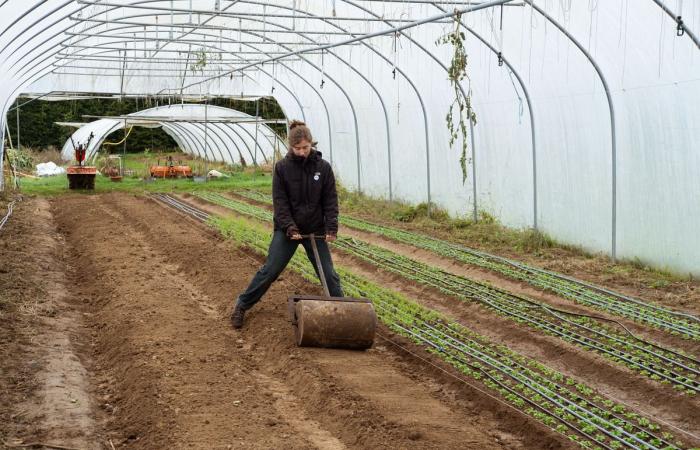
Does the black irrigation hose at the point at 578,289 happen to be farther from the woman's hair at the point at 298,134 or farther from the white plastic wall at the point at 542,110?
the woman's hair at the point at 298,134

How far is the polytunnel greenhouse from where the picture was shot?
5.34 metres

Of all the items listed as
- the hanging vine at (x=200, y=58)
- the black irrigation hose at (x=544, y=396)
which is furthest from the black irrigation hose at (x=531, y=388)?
the hanging vine at (x=200, y=58)

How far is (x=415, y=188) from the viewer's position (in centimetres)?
1705

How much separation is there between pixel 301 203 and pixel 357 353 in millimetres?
1318

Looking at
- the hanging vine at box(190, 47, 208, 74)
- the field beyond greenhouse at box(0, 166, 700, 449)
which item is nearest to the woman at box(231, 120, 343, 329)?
the field beyond greenhouse at box(0, 166, 700, 449)

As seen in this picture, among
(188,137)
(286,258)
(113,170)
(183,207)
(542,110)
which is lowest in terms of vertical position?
(183,207)

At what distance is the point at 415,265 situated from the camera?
36.0ft

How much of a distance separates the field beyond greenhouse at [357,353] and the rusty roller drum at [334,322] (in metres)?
0.12

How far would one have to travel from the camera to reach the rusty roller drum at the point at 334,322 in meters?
6.41

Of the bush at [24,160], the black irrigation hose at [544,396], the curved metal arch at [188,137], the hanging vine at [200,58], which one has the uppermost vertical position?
the hanging vine at [200,58]

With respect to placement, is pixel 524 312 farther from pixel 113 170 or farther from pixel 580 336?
pixel 113 170

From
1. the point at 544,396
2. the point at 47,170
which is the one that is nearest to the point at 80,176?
the point at 47,170

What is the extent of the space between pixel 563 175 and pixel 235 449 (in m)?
8.86

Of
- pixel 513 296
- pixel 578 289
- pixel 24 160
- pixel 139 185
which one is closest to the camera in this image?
pixel 513 296
